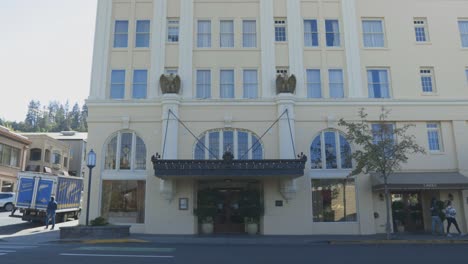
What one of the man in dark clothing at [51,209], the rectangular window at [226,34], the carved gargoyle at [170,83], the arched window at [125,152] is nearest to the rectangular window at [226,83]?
the rectangular window at [226,34]

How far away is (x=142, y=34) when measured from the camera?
78.0 ft

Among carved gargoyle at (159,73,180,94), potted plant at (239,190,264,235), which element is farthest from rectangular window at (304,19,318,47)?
potted plant at (239,190,264,235)

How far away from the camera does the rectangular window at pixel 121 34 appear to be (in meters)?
23.7

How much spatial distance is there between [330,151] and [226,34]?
972cm

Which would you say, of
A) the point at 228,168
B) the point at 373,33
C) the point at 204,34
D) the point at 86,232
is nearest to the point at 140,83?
the point at 204,34

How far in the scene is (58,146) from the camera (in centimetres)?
5622

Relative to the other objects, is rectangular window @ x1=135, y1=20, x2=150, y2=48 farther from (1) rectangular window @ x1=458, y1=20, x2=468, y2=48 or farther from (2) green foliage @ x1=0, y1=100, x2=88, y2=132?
(2) green foliage @ x1=0, y1=100, x2=88, y2=132

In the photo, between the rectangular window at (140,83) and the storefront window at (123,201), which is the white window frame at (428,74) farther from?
the storefront window at (123,201)

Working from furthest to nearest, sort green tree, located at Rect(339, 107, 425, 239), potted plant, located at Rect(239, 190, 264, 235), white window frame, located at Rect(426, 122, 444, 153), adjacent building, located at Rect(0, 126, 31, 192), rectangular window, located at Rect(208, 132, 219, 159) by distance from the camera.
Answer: adjacent building, located at Rect(0, 126, 31, 192) < white window frame, located at Rect(426, 122, 444, 153) < rectangular window, located at Rect(208, 132, 219, 159) < potted plant, located at Rect(239, 190, 264, 235) < green tree, located at Rect(339, 107, 425, 239)

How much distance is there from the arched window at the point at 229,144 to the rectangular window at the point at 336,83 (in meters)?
5.59

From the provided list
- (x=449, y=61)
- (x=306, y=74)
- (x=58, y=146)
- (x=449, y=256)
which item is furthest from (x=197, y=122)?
(x=58, y=146)

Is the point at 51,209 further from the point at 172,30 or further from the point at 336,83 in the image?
the point at 336,83

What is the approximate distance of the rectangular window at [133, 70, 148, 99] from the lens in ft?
75.5

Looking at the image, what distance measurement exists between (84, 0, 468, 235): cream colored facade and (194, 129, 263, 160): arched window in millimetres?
335
